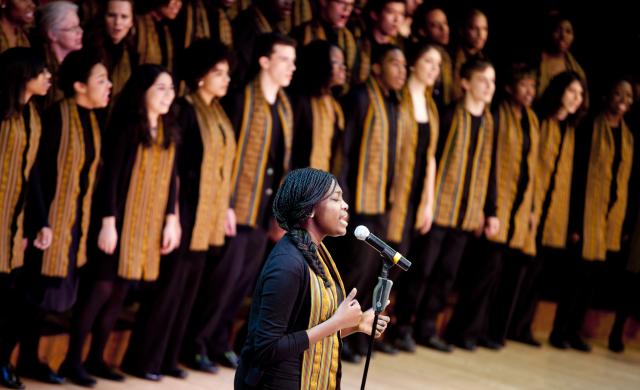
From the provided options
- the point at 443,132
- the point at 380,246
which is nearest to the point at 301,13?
the point at 443,132

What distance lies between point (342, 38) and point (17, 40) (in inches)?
70.9

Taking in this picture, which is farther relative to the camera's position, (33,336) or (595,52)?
(595,52)

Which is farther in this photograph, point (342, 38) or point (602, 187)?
point (602, 187)

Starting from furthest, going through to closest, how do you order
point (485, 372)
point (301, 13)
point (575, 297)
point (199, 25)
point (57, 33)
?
point (575, 297)
point (301, 13)
point (485, 372)
point (199, 25)
point (57, 33)

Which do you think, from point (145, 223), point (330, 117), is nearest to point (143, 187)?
point (145, 223)

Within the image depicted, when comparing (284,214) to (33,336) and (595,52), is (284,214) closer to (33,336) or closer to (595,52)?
(33,336)

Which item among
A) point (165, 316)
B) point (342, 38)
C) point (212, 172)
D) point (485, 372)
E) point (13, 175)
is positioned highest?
point (342, 38)

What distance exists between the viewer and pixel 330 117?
4.91 m

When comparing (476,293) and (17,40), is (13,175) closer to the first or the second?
(17,40)

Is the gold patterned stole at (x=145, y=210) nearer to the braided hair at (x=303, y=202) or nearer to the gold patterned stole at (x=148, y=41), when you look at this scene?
the gold patterned stole at (x=148, y=41)

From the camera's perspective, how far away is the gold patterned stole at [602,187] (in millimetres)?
6094

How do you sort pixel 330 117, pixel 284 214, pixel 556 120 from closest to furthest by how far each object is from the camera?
pixel 284 214 → pixel 330 117 → pixel 556 120

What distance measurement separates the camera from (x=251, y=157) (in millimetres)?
4625

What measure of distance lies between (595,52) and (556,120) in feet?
3.44
